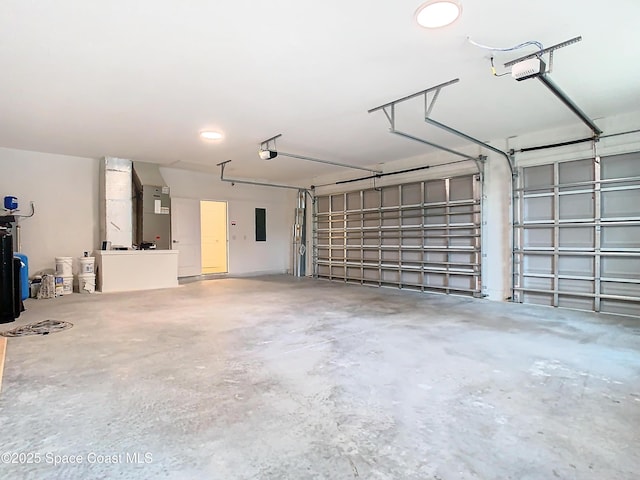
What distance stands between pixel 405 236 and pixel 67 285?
6.74 meters

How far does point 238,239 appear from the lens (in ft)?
32.7

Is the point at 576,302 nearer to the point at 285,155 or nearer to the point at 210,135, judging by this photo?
the point at 285,155

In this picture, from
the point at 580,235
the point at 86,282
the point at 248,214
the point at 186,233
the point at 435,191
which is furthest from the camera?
the point at 248,214

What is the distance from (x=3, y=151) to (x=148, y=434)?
7.27 m

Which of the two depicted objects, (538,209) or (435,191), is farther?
(435,191)

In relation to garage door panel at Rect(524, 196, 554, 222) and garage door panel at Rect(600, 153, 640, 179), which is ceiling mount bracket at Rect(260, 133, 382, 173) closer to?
garage door panel at Rect(524, 196, 554, 222)

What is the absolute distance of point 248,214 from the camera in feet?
33.4

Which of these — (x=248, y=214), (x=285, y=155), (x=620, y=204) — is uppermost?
(x=285, y=155)

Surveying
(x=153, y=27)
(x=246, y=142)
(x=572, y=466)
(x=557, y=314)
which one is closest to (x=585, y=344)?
(x=557, y=314)

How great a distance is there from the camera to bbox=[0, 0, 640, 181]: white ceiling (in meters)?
2.67

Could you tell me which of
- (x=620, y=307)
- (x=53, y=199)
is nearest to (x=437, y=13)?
(x=620, y=307)

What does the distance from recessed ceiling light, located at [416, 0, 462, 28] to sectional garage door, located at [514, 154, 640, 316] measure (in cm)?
392

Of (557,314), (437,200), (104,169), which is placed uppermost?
(104,169)

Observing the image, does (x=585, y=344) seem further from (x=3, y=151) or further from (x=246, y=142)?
(x=3, y=151)
